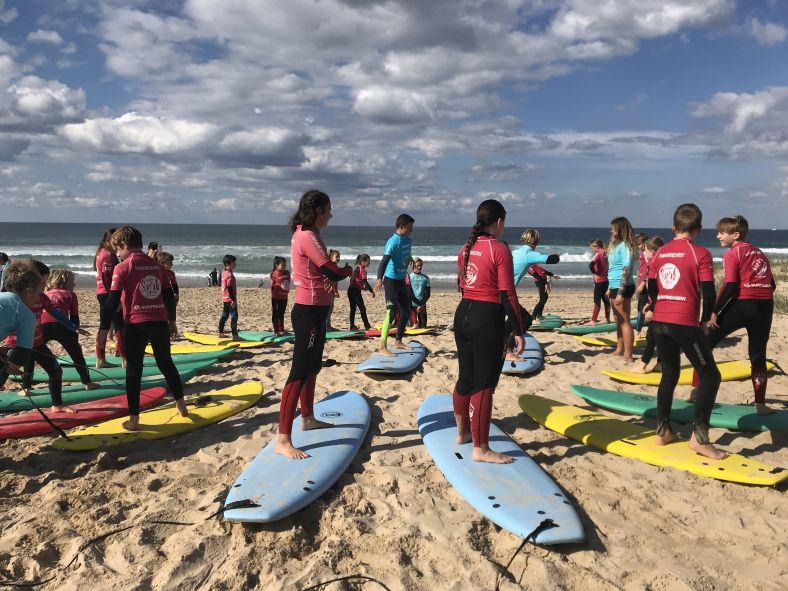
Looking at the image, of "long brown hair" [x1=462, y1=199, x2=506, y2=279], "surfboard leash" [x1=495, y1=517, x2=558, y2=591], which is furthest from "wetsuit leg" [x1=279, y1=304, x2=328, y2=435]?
"surfboard leash" [x1=495, y1=517, x2=558, y2=591]

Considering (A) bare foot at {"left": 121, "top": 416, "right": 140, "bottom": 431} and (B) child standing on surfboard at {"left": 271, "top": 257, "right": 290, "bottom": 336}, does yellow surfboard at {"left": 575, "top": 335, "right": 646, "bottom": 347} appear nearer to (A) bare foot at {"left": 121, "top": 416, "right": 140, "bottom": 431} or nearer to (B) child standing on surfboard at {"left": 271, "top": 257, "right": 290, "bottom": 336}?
(B) child standing on surfboard at {"left": 271, "top": 257, "right": 290, "bottom": 336}

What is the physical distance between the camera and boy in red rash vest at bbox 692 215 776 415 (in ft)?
14.2

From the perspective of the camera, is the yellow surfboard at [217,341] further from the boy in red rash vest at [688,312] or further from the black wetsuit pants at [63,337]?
the boy in red rash vest at [688,312]

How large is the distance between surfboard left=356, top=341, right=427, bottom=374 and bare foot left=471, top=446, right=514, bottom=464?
257 centimetres

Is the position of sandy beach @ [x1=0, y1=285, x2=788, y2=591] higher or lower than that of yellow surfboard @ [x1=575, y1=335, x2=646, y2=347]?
lower

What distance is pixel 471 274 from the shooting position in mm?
3633

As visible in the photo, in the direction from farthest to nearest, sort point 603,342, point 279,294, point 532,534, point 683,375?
point 279,294 → point 603,342 → point 683,375 → point 532,534

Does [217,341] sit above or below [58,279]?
below

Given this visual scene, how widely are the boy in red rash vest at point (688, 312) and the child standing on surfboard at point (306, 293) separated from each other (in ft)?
7.71

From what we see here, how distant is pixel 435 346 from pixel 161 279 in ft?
14.9

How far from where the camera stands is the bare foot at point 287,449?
3768 millimetres

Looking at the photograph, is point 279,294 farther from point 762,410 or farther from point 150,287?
point 762,410

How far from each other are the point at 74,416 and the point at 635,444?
193 inches

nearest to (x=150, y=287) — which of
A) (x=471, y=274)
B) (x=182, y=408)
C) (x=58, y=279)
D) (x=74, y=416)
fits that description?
(x=182, y=408)
